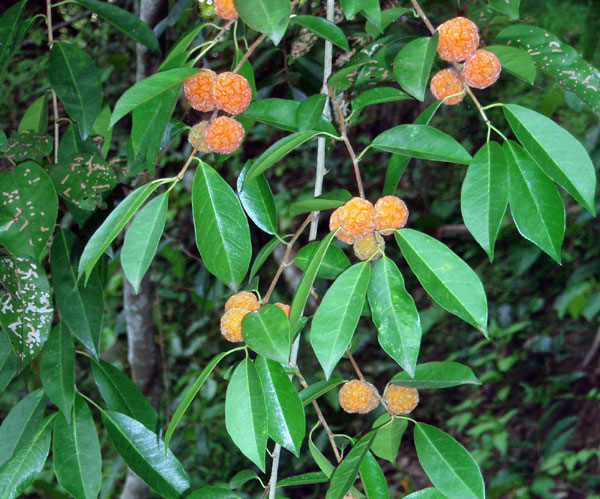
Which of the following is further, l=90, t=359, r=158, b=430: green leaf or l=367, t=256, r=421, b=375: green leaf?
l=90, t=359, r=158, b=430: green leaf

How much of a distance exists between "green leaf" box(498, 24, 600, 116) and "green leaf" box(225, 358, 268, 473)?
41cm

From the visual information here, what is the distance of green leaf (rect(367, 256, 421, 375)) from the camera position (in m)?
0.51

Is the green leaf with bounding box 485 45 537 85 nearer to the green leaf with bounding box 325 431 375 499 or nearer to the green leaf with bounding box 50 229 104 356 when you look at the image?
the green leaf with bounding box 325 431 375 499

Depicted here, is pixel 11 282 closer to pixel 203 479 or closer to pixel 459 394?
pixel 203 479

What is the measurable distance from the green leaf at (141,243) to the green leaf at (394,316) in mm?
186

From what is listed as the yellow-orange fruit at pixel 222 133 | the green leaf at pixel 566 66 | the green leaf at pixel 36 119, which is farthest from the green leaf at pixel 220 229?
the green leaf at pixel 36 119

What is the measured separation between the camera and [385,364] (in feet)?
7.72

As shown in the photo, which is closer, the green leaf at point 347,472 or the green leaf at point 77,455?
the green leaf at point 347,472

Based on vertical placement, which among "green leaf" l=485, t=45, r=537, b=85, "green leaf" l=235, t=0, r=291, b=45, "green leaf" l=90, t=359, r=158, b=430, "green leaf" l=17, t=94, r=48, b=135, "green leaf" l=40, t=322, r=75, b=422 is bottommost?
"green leaf" l=90, t=359, r=158, b=430

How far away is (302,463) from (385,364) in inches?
19.0

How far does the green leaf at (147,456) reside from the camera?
750 millimetres

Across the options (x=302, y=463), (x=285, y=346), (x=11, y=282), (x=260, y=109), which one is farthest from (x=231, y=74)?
(x=302, y=463)

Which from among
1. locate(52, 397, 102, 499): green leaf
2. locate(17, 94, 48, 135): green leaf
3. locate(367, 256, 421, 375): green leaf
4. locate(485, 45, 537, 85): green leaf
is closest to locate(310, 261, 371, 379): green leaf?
locate(367, 256, 421, 375): green leaf

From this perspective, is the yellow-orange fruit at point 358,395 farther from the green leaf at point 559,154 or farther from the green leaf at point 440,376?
the green leaf at point 559,154
